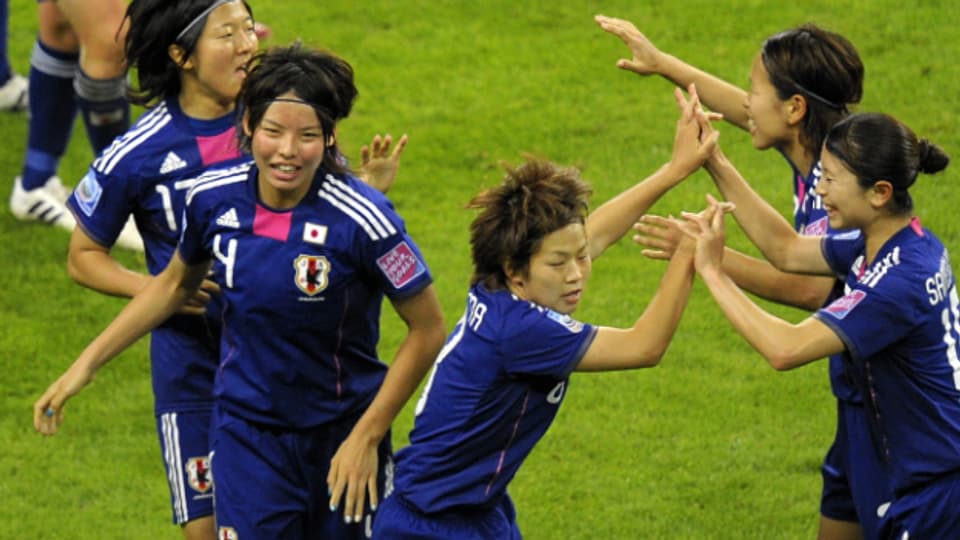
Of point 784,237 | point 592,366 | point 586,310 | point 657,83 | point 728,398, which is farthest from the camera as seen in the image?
point 657,83

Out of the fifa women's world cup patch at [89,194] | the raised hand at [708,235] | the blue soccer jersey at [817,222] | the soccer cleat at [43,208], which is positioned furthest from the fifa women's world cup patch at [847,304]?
the soccer cleat at [43,208]

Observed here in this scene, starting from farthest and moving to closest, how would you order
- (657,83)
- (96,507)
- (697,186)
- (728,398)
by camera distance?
(657,83) < (697,186) < (728,398) < (96,507)

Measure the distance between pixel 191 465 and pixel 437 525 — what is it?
1.08m

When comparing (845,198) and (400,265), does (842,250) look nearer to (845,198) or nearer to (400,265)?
(845,198)

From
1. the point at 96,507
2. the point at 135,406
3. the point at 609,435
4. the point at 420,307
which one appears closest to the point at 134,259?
the point at 135,406

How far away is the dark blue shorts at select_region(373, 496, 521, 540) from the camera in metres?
5.33

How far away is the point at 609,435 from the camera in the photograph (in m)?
8.16

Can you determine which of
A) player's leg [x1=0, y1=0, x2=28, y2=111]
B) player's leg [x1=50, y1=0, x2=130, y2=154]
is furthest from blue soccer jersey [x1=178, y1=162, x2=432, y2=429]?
player's leg [x1=0, y1=0, x2=28, y2=111]

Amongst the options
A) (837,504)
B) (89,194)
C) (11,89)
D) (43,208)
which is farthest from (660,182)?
(11,89)

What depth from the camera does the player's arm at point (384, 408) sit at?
5.38m

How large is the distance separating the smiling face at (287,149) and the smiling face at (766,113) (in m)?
1.60

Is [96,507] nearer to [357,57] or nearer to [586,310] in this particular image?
[586,310]

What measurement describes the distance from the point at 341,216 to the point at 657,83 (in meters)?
6.59

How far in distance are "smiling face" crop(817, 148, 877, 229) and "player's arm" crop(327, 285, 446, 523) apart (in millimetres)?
1184
